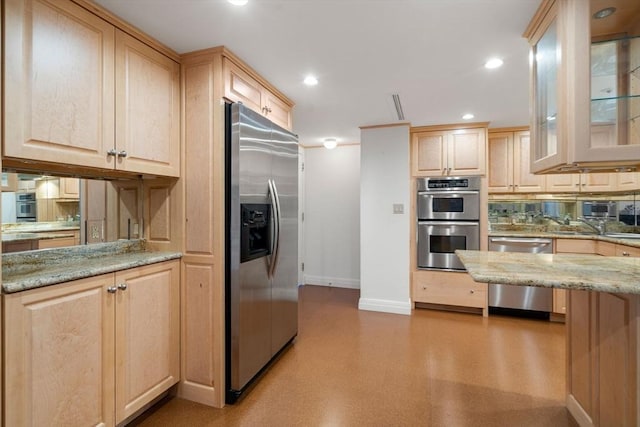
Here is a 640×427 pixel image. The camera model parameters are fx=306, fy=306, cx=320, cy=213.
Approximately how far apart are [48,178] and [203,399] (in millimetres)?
1569

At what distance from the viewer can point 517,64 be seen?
2121 mm

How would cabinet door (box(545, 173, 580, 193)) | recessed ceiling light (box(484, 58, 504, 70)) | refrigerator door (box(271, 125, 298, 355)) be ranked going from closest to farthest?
recessed ceiling light (box(484, 58, 504, 70)), refrigerator door (box(271, 125, 298, 355)), cabinet door (box(545, 173, 580, 193))

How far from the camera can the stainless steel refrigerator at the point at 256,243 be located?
1890 mm

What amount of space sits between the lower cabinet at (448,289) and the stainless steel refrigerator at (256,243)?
177 cm

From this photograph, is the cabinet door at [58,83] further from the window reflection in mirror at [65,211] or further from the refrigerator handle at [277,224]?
the refrigerator handle at [277,224]

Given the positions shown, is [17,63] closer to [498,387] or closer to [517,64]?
[517,64]

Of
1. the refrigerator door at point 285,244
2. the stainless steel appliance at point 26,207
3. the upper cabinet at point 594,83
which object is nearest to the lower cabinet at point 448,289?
the refrigerator door at point 285,244

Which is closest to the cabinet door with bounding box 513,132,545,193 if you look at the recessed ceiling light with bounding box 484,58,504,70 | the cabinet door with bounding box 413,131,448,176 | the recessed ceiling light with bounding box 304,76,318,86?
the cabinet door with bounding box 413,131,448,176

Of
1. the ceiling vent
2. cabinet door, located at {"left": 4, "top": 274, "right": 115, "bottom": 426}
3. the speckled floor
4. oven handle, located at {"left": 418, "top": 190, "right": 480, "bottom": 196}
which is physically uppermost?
the ceiling vent

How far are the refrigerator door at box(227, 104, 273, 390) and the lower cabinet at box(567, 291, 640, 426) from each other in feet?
6.18

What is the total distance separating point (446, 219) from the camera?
3.59 metres

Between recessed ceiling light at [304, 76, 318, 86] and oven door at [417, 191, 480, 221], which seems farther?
oven door at [417, 191, 480, 221]

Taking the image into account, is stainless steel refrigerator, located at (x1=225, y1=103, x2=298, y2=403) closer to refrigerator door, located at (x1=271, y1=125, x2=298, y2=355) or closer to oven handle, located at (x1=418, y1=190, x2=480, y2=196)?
refrigerator door, located at (x1=271, y1=125, x2=298, y2=355)

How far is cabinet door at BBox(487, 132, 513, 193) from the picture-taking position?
148 inches
